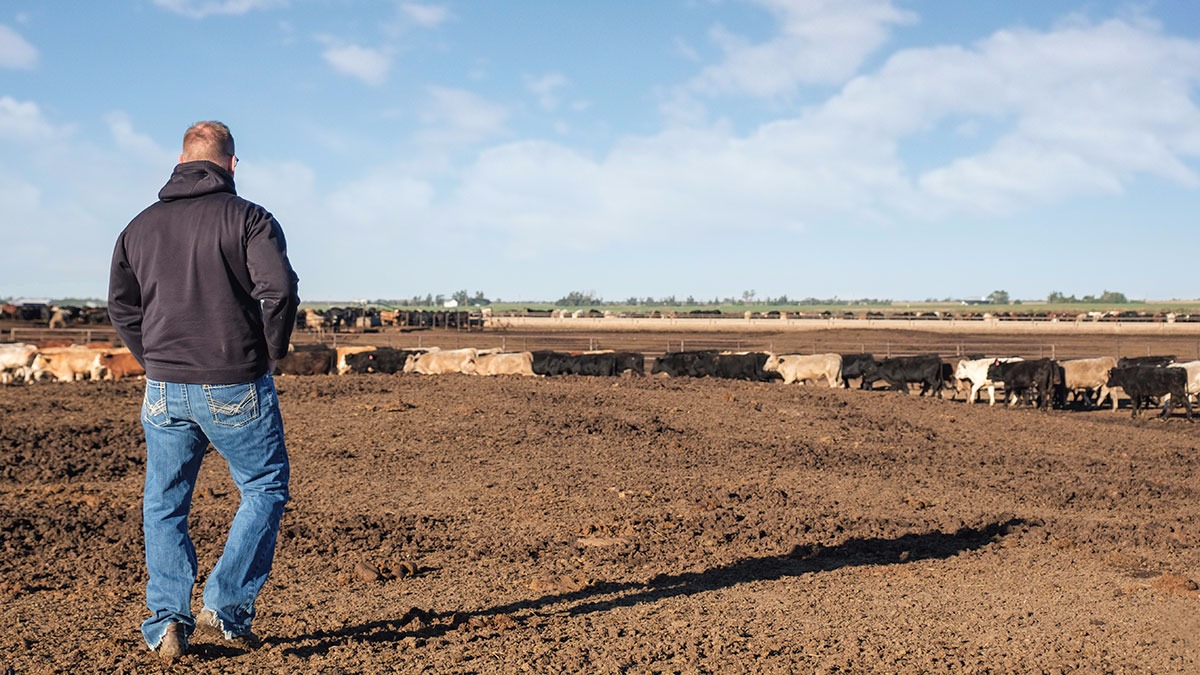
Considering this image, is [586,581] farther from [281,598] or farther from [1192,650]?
[1192,650]

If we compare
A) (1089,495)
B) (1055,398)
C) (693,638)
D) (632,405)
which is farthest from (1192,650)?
(1055,398)

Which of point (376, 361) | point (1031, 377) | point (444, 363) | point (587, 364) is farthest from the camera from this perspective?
point (587, 364)

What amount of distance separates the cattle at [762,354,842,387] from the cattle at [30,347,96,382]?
1742 cm

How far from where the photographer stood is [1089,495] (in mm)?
10641

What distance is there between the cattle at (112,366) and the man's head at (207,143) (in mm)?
21147

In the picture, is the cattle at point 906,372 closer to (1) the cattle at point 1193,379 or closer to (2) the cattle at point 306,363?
(1) the cattle at point 1193,379

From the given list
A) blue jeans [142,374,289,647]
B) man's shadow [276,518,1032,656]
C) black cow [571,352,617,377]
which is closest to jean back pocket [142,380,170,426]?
blue jeans [142,374,289,647]

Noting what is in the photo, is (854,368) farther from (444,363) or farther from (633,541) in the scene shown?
(633,541)

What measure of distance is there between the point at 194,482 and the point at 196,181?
125cm

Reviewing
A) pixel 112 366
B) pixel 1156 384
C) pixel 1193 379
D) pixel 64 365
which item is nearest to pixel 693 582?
pixel 1156 384

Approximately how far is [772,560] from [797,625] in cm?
200

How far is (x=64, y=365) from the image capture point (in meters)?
24.3

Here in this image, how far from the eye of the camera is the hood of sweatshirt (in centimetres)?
436

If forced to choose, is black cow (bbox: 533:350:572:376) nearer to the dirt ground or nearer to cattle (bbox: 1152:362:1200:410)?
the dirt ground
